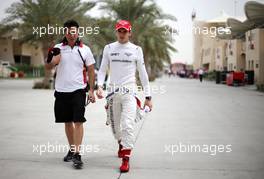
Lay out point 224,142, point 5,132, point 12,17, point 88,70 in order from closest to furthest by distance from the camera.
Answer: point 88,70 → point 224,142 → point 5,132 → point 12,17

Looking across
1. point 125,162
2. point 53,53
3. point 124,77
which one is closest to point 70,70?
point 53,53

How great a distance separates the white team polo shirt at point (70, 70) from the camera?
5270mm

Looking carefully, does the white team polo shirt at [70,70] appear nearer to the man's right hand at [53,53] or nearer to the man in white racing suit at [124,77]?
the man's right hand at [53,53]

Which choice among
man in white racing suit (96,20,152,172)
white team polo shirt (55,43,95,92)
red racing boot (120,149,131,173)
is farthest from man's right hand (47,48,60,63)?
red racing boot (120,149,131,173)

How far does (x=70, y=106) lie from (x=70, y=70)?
476 millimetres

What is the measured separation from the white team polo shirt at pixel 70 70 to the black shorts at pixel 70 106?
7 cm

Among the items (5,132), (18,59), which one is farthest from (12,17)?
(18,59)

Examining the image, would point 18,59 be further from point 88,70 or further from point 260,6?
point 88,70

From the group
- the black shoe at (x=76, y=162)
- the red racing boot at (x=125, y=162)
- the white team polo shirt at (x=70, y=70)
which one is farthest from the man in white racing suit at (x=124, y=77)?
the black shoe at (x=76, y=162)

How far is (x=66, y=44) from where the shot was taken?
5.34m

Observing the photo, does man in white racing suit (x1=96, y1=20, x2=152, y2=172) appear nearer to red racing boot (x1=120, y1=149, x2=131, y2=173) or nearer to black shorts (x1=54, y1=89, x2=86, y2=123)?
red racing boot (x1=120, y1=149, x2=131, y2=173)

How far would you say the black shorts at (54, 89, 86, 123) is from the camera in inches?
207

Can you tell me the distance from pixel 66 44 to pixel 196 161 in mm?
2329

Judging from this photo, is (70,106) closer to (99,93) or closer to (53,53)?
(99,93)
